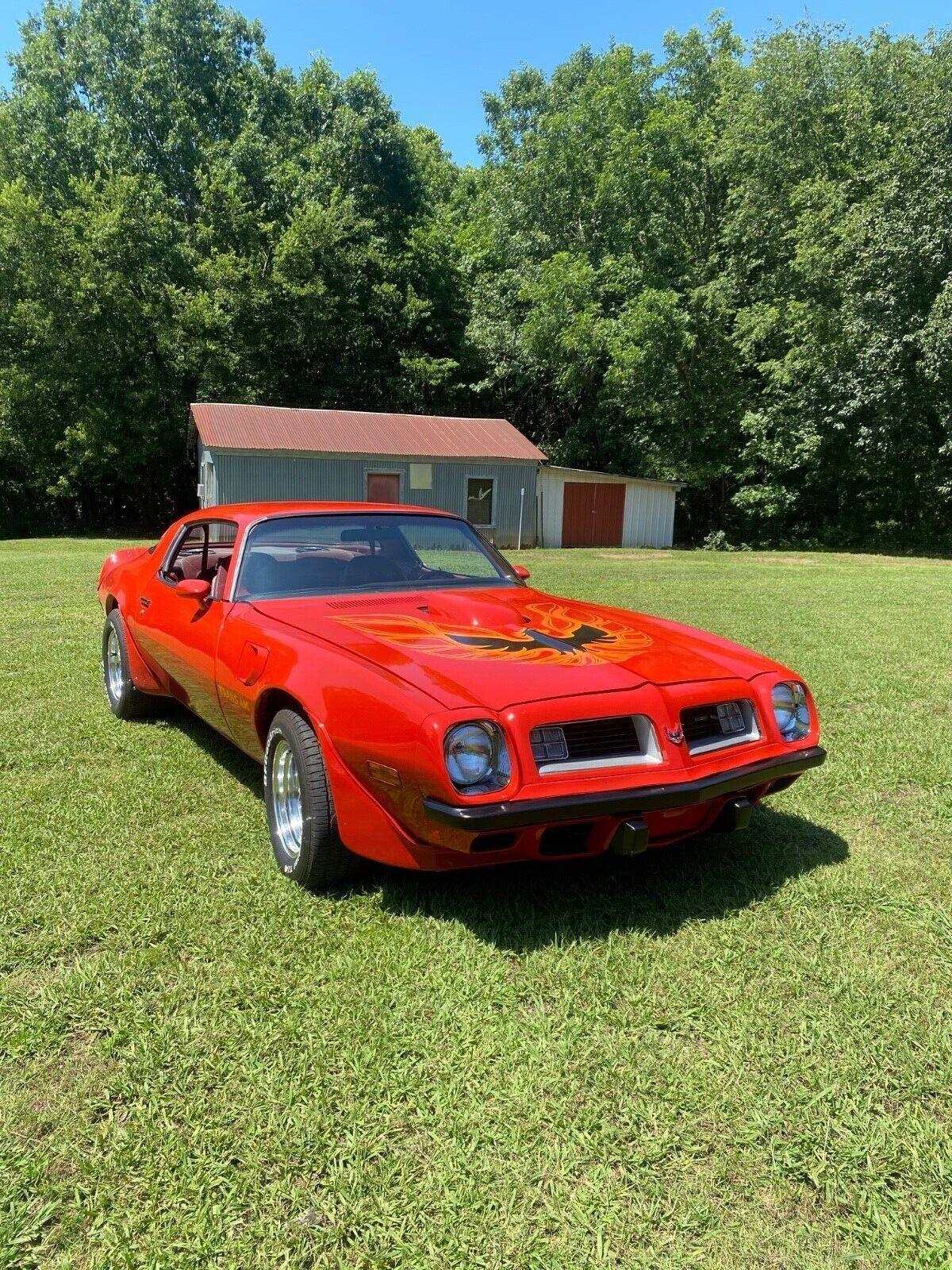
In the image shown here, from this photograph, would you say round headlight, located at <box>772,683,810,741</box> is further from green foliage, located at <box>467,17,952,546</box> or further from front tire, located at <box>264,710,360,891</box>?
green foliage, located at <box>467,17,952,546</box>

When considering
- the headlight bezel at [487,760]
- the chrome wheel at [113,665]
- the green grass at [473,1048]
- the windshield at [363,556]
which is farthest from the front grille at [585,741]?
the chrome wheel at [113,665]

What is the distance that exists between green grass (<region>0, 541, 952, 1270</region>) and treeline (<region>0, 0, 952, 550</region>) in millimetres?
22948

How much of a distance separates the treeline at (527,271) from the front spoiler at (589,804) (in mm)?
22850

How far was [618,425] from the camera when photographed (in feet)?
103

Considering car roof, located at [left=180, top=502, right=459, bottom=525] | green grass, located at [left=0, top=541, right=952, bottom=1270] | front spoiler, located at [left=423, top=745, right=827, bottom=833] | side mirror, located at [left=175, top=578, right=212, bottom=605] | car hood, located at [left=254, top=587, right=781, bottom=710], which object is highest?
car roof, located at [left=180, top=502, right=459, bottom=525]

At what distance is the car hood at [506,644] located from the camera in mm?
2729

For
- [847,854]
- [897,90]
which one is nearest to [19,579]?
[847,854]

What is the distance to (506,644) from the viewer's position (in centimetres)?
314

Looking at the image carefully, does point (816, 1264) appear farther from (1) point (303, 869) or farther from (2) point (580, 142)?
(2) point (580, 142)

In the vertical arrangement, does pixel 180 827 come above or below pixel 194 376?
below

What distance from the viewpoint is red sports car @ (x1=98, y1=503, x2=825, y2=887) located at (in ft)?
8.39

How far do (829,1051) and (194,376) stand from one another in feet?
99.1

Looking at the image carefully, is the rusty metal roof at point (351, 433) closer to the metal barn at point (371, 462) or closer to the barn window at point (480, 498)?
the metal barn at point (371, 462)

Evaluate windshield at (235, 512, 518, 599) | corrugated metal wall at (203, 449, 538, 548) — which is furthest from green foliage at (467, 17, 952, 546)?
windshield at (235, 512, 518, 599)
